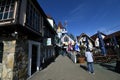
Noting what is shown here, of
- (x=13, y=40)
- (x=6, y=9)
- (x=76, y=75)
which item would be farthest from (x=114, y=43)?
(x=6, y=9)

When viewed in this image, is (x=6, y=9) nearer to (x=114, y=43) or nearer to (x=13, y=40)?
(x=13, y=40)

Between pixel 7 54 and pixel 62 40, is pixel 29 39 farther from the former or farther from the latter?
pixel 62 40

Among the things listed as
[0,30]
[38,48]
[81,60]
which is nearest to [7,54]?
[0,30]

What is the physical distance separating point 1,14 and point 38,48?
4.62 m

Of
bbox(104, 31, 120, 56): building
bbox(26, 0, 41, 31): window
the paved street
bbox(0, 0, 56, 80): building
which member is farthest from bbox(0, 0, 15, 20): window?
bbox(104, 31, 120, 56): building

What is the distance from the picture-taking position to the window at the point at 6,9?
7434 millimetres

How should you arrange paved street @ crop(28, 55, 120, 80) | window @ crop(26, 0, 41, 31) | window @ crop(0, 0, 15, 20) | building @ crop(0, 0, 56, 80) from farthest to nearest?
window @ crop(26, 0, 41, 31)
paved street @ crop(28, 55, 120, 80)
window @ crop(0, 0, 15, 20)
building @ crop(0, 0, 56, 80)

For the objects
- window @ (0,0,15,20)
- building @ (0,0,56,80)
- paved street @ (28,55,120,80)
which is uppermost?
window @ (0,0,15,20)

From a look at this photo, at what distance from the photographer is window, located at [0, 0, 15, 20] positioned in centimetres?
743

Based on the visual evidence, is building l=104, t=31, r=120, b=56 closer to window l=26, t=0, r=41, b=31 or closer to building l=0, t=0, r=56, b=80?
window l=26, t=0, r=41, b=31

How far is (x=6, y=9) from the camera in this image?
7.62m

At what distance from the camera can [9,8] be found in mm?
7516

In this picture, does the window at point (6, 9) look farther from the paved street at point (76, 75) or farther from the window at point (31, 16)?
the paved street at point (76, 75)

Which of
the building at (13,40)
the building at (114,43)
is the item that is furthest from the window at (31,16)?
the building at (114,43)
